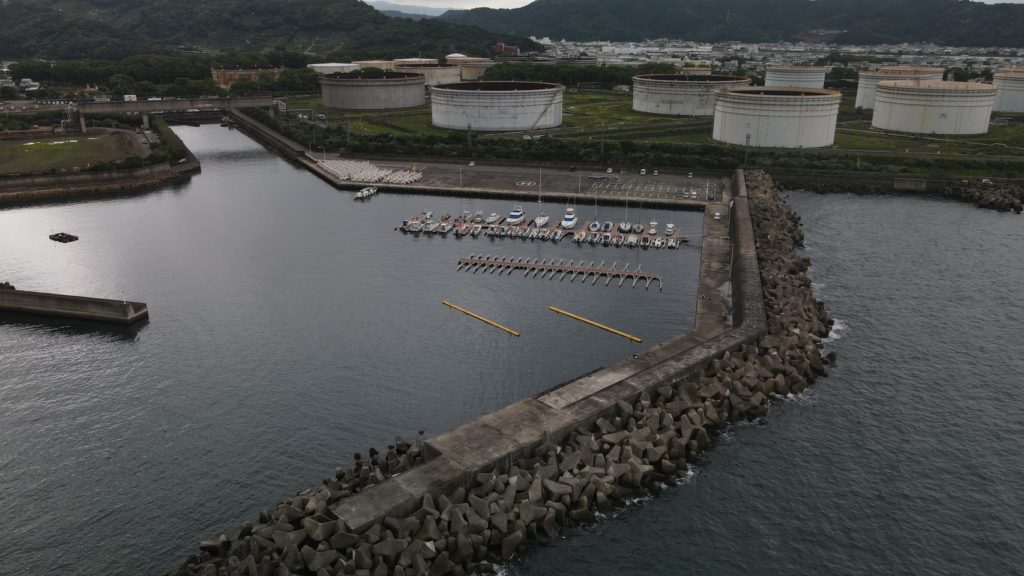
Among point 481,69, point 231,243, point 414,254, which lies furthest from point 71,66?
point 414,254

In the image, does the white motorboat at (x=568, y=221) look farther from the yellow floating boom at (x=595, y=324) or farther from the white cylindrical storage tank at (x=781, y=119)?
the white cylindrical storage tank at (x=781, y=119)

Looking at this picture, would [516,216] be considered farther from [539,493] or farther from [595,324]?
[539,493]

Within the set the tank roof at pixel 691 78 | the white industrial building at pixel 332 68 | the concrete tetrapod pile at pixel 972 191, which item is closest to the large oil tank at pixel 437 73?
the white industrial building at pixel 332 68

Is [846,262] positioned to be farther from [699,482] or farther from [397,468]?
[397,468]

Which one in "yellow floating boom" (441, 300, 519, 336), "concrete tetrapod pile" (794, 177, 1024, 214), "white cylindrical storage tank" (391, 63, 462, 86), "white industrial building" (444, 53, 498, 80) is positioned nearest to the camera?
"yellow floating boom" (441, 300, 519, 336)

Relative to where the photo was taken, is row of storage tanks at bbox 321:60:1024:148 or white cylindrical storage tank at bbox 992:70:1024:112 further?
white cylindrical storage tank at bbox 992:70:1024:112

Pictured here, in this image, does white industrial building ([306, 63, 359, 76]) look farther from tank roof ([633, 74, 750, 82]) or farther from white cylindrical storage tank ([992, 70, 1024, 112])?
white cylindrical storage tank ([992, 70, 1024, 112])

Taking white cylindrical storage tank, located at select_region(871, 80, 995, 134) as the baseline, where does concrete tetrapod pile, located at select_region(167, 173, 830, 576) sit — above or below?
below

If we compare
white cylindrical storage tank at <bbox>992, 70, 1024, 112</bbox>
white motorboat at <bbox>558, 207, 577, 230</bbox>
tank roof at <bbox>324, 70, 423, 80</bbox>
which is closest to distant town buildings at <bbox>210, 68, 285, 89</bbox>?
tank roof at <bbox>324, 70, 423, 80</bbox>
